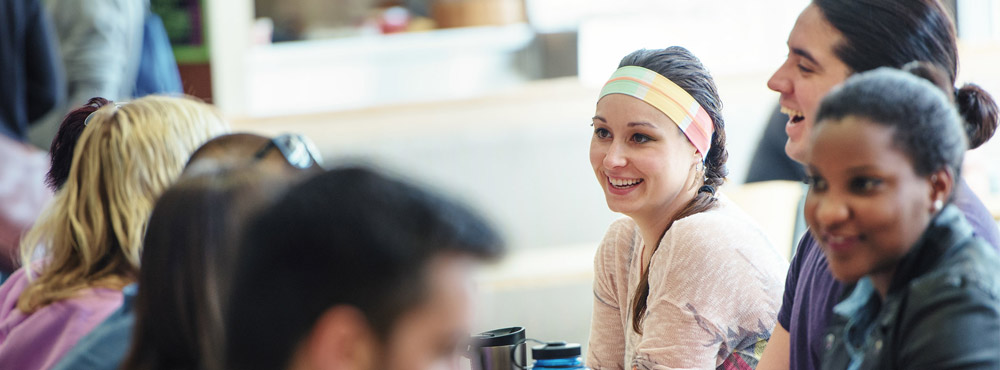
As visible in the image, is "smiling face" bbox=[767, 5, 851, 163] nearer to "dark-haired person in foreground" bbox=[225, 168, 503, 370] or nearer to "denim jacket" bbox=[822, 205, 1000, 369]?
"denim jacket" bbox=[822, 205, 1000, 369]

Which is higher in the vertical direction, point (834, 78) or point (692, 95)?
point (834, 78)

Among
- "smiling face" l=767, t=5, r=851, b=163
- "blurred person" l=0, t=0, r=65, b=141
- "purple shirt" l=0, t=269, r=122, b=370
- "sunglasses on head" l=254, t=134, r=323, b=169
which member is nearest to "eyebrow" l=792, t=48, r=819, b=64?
"smiling face" l=767, t=5, r=851, b=163

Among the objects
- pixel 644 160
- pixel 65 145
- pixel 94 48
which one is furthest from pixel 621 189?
pixel 94 48

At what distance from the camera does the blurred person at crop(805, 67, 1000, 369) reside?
109cm

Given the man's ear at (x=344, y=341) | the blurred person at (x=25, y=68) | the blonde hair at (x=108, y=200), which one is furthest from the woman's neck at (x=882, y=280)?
the blurred person at (x=25, y=68)

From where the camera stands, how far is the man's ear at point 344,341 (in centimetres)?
92

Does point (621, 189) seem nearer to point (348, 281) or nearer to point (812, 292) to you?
point (812, 292)

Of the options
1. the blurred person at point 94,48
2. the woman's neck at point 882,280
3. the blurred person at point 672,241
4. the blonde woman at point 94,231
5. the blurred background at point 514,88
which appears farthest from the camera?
the blurred background at point 514,88

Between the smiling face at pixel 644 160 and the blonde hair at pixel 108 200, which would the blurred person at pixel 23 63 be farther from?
the smiling face at pixel 644 160

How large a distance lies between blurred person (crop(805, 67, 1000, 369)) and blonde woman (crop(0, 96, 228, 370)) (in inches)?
42.5

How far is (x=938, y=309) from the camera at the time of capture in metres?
1.09

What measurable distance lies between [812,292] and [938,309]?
15.9 inches

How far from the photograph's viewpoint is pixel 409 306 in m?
0.94

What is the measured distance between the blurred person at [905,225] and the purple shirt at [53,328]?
3.60 feet
